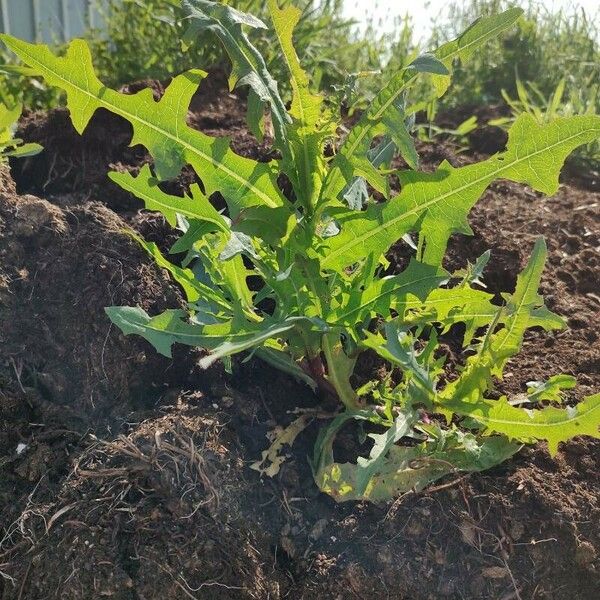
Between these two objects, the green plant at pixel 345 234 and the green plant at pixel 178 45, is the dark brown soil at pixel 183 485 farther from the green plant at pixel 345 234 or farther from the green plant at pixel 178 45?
the green plant at pixel 178 45

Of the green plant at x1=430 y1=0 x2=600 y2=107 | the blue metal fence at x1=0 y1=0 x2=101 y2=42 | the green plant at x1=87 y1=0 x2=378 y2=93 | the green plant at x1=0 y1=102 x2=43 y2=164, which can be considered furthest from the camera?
the blue metal fence at x1=0 y1=0 x2=101 y2=42

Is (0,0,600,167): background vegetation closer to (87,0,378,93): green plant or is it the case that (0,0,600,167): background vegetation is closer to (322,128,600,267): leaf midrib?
(87,0,378,93): green plant

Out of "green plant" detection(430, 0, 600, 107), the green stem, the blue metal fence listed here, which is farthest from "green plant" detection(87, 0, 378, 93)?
the blue metal fence

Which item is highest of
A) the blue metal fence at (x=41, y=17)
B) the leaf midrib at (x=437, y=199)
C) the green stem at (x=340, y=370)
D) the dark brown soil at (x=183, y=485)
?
the leaf midrib at (x=437, y=199)

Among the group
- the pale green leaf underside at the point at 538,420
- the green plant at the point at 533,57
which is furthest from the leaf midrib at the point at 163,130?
the green plant at the point at 533,57

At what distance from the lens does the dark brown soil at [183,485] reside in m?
1.30

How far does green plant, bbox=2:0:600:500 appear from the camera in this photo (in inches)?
50.8

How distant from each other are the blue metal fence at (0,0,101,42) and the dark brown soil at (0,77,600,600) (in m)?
3.31

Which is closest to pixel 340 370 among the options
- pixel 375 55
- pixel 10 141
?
pixel 10 141

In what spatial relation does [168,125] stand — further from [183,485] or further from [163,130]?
[183,485]

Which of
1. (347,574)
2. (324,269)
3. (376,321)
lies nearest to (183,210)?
(324,269)

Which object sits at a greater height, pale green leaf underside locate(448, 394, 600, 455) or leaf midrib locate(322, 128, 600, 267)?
leaf midrib locate(322, 128, 600, 267)

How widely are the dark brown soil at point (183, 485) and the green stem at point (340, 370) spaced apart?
0.10m

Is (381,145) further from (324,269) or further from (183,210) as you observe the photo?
(183,210)
